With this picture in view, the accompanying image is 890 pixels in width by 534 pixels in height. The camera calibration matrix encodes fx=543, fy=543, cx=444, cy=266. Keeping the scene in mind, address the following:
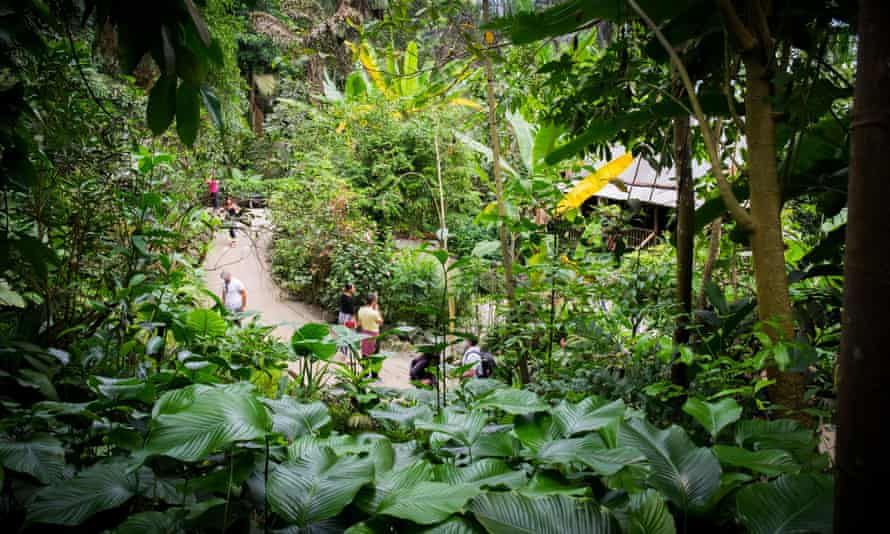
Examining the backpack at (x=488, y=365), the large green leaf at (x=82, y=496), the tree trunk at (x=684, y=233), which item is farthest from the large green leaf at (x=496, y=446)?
the backpack at (x=488, y=365)

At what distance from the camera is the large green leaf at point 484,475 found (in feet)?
2.65

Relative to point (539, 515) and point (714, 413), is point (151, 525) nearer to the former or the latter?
point (539, 515)

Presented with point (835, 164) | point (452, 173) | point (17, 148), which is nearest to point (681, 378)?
point (835, 164)

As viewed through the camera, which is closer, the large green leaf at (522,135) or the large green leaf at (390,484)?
the large green leaf at (390,484)

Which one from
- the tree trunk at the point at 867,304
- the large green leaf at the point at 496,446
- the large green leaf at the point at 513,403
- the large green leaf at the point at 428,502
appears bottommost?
the large green leaf at the point at 496,446

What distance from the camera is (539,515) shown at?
0.65 meters

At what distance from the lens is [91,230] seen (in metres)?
3.03

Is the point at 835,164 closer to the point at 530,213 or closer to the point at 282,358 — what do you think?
the point at 282,358

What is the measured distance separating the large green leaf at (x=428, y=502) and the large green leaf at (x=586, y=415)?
0.26m

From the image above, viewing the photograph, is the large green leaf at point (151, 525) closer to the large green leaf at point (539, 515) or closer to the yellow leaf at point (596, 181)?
the large green leaf at point (539, 515)

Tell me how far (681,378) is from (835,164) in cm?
83

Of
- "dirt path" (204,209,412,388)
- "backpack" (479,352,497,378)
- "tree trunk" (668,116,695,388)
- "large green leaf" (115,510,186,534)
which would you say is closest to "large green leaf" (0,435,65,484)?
"large green leaf" (115,510,186,534)

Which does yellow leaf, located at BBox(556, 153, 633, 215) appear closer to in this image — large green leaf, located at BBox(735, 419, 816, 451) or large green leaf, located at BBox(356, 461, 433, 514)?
large green leaf, located at BBox(735, 419, 816, 451)

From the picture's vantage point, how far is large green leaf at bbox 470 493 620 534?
641 mm
